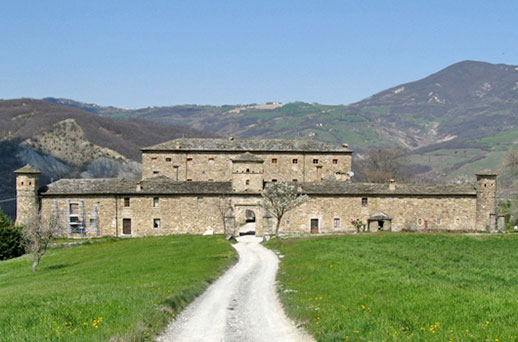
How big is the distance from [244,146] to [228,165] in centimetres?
323

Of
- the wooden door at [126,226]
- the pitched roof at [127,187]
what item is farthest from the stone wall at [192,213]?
the pitched roof at [127,187]

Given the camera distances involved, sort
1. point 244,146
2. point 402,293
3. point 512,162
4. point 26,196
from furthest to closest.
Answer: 1. point 512,162
2. point 244,146
3. point 26,196
4. point 402,293

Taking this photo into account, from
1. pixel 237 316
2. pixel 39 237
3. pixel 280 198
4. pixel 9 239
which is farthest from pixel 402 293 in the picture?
pixel 9 239

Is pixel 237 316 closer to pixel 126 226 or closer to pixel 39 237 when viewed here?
pixel 39 237

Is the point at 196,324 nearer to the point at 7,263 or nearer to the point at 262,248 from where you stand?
the point at 262,248

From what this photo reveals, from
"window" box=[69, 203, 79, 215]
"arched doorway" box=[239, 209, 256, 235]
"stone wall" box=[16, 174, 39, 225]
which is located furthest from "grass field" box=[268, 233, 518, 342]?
"stone wall" box=[16, 174, 39, 225]

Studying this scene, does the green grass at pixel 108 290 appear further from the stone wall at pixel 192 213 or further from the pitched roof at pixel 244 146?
the pitched roof at pixel 244 146

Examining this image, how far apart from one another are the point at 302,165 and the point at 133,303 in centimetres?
5857

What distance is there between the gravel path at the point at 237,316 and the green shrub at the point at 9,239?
108 ft

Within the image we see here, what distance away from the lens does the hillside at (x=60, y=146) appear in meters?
138

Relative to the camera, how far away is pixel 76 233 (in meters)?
61.6

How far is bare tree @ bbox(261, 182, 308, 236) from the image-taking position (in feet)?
180

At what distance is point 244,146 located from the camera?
77562 millimetres

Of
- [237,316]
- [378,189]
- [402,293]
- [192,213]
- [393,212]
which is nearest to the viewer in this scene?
[402,293]
